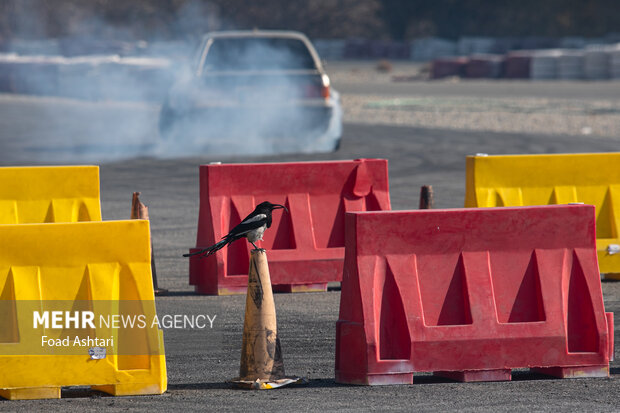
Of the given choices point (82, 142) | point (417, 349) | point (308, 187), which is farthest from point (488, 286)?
point (82, 142)

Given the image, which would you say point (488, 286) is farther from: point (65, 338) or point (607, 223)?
point (607, 223)

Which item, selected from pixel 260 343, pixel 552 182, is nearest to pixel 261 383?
pixel 260 343

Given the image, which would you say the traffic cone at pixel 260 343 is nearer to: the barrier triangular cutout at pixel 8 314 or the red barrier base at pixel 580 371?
the barrier triangular cutout at pixel 8 314

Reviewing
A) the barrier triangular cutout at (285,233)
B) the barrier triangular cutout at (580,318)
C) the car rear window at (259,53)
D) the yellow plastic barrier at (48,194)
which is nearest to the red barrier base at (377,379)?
the barrier triangular cutout at (580,318)

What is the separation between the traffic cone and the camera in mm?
6156

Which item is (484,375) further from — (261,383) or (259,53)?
(259,53)

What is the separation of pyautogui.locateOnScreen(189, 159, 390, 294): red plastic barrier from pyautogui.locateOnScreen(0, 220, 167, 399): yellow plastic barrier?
9.17 ft

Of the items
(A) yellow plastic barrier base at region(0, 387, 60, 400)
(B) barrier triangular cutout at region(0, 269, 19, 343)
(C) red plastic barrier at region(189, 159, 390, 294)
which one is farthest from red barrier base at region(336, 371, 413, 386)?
(C) red plastic barrier at region(189, 159, 390, 294)

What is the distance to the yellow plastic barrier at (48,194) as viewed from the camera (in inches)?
356

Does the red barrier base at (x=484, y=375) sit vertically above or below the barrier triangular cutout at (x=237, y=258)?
below

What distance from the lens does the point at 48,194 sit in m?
9.09

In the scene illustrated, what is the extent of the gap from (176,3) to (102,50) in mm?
36094

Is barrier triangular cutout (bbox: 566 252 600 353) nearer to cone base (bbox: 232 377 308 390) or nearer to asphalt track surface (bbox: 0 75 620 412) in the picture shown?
asphalt track surface (bbox: 0 75 620 412)

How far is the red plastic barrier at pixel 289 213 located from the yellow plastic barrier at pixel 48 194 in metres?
0.91
